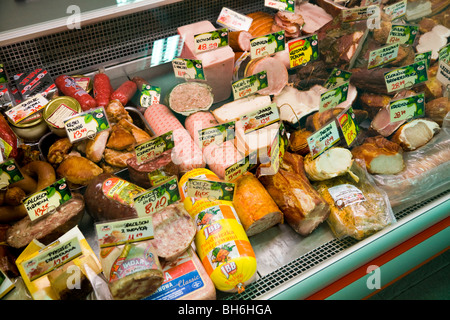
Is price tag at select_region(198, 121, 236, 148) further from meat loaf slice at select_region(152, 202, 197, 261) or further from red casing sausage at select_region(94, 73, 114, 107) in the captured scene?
red casing sausage at select_region(94, 73, 114, 107)

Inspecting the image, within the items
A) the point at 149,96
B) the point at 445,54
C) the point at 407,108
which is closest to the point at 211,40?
the point at 149,96

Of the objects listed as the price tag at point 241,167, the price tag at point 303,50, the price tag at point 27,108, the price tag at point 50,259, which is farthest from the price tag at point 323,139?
the price tag at point 27,108

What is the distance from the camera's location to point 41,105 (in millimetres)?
2535

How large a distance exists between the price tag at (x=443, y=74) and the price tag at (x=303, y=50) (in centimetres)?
95

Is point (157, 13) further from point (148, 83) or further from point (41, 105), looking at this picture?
point (41, 105)

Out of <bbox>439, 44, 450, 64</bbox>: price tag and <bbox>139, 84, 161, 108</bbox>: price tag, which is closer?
<bbox>139, 84, 161, 108</bbox>: price tag

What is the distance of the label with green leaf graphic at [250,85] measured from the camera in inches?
103

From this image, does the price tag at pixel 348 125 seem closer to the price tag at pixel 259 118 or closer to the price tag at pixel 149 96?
the price tag at pixel 259 118

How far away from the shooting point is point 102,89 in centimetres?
276

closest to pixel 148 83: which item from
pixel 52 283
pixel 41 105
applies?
pixel 41 105

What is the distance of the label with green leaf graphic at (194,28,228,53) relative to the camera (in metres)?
2.79

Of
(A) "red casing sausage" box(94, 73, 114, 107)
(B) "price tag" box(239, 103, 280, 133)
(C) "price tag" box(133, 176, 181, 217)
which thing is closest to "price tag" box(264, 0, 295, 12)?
(B) "price tag" box(239, 103, 280, 133)

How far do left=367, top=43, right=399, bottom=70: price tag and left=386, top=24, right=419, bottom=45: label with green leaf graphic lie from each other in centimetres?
16

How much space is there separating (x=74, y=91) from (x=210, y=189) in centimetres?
134
